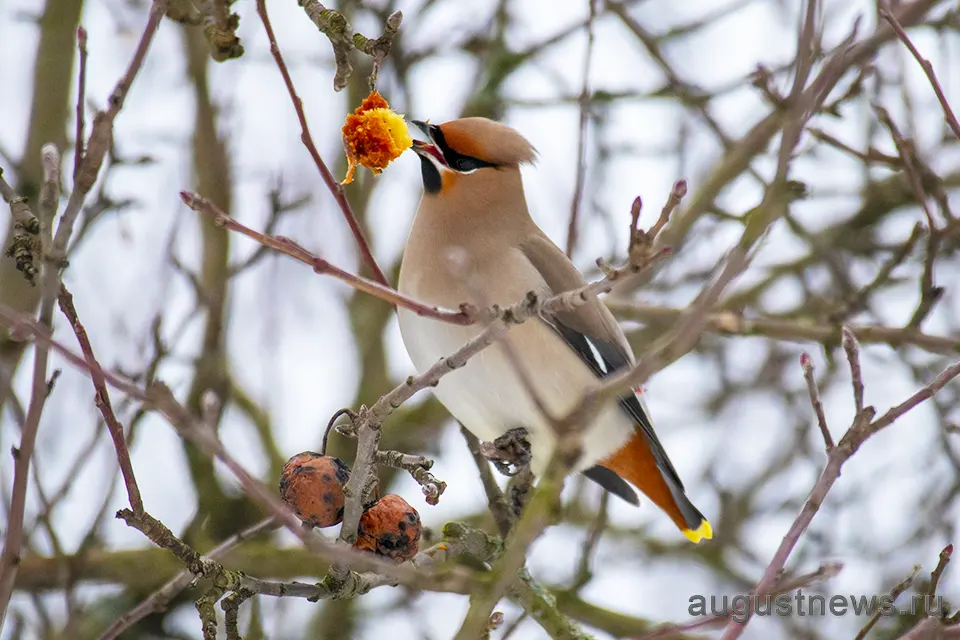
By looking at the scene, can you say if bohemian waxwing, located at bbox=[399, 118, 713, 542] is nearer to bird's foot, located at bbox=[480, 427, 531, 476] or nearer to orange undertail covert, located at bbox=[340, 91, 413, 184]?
bird's foot, located at bbox=[480, 427, 531, 476]

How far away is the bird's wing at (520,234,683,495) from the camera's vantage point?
4012 millimetres

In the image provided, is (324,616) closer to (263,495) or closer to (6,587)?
(6,587)

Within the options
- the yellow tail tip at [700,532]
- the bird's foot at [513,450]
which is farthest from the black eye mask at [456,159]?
the yellow tail tip at [700,532]

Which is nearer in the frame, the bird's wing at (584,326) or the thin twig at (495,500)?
the thin twig at (495,500)

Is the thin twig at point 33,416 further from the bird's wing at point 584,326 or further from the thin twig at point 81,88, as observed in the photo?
the bird's wing at point 584,326

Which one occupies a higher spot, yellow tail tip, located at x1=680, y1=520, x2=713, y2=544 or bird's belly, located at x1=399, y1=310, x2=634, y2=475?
bird's belly, located at x1=399, y1=310, x2=634, y2=475

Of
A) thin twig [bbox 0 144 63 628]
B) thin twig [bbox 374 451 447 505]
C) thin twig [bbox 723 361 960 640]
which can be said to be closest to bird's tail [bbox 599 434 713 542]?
thin twig [bbox 374 451 447 505]

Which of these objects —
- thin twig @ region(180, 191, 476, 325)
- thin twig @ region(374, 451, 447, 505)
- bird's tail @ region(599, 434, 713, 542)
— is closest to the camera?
thin twig @ region(180, 191, 476, 325)

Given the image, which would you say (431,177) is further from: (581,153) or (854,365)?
(854,365)

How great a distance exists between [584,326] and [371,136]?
5.40 feet

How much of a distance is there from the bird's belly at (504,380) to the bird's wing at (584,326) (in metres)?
0.10

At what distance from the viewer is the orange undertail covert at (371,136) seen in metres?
2.60

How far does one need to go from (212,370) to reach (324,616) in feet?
4.07

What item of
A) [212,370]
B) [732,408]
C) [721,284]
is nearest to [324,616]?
[212,370]
